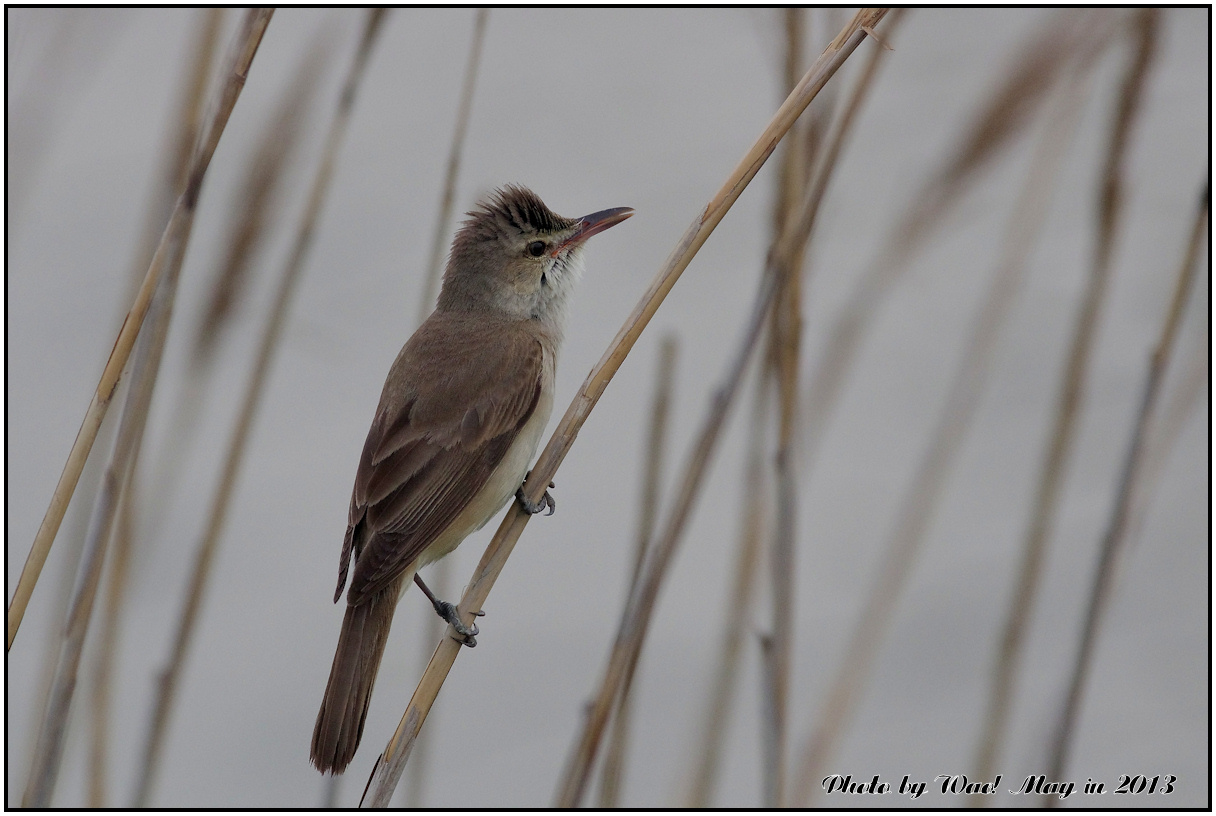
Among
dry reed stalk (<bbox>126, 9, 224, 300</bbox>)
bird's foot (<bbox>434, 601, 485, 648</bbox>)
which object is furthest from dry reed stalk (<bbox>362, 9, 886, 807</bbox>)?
dry reed stalk (<bbox>126, 9, 224, 300</bbox>)

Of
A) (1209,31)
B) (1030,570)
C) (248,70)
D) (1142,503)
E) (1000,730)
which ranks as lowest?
(1000,730)

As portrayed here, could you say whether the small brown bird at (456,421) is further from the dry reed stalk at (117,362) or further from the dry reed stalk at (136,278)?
the dry reed stalk at (117,362)

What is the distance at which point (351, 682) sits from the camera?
84.4 inches

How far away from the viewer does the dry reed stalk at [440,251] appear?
7.34 ft

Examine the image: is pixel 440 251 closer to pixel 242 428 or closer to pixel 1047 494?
pixel 242 428

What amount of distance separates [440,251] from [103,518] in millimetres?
895

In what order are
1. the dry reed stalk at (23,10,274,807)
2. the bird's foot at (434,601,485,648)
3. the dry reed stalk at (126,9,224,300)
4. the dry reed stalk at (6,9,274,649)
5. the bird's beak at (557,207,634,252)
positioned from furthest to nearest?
the bird's beak at (557,207,634,252) < the bird's foot at (434,601,485,648) < the dry reed stalk at (126,9,224,300) < the dry reed stalk at (23,10,274,807) < the dry reed stalk at (6,9,274,649)

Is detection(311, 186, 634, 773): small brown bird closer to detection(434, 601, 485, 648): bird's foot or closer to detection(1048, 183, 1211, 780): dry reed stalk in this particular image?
detection(434, 601, 485, 648): bird's foot

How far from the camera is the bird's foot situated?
80.7 inches

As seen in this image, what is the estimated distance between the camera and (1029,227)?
2.41 m

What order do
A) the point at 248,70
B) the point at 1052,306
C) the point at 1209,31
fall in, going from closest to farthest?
the point at 248,70
the point at 1209,31
the point at 1052,306

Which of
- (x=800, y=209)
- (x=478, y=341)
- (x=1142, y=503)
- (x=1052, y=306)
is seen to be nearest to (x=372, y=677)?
(x=478, y=341)

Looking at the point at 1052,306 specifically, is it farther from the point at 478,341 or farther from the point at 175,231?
the point at 175,231

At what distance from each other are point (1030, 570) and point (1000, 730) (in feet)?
1.17
